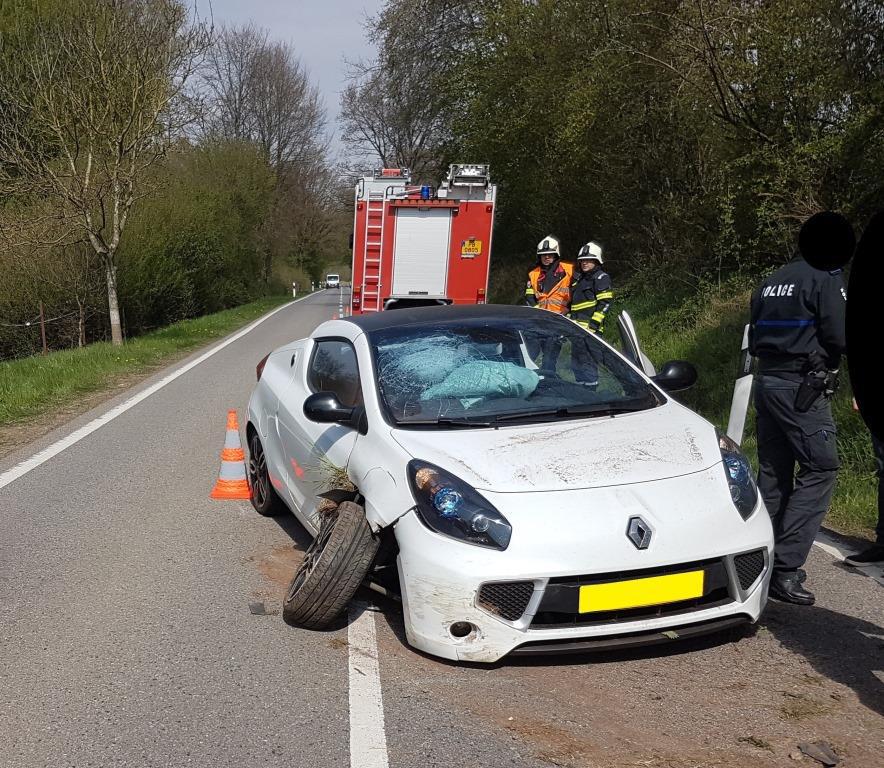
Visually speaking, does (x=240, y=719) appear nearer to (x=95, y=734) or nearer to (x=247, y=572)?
(x=95, y=734)

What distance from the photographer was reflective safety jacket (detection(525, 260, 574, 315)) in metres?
9.38

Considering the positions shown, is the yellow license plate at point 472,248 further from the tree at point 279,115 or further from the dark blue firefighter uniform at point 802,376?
the tree at point 279,115

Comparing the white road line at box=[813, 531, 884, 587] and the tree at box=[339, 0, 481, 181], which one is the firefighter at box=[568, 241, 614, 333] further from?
the tree at box=[339, 0, 481, 181]

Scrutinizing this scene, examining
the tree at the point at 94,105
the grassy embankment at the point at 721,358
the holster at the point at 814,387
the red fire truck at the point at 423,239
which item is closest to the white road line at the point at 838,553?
the grassy embankment at the point at 721,358

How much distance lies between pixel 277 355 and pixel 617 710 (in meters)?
3.66

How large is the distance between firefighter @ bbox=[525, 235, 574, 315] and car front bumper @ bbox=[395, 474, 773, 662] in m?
5.97

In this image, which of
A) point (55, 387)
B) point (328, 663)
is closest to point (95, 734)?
point (328, 663)

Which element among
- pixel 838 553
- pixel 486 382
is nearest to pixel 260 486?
pixel 486 382

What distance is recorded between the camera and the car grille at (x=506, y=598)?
3379 millimetres

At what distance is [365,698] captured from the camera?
337 cm

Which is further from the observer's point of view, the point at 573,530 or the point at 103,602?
the point at 103,602

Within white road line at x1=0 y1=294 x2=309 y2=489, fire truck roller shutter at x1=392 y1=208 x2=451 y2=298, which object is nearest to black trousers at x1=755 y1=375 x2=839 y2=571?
white road line at x1=0 y1=294 x2=309 y2=489

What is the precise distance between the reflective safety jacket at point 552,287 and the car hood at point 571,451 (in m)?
5.16

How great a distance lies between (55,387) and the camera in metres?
12.1
